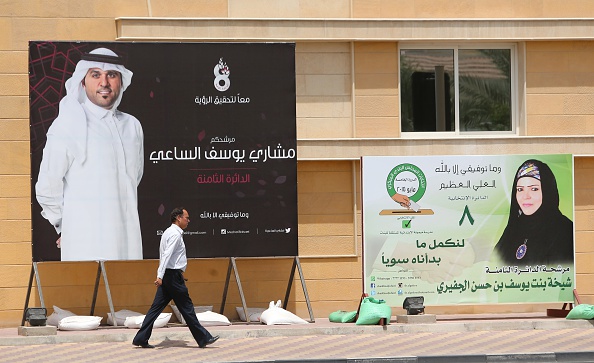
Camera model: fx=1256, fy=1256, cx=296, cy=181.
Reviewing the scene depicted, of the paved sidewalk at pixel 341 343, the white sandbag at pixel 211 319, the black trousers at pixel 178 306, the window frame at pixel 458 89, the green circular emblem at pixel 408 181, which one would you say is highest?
the window frame at pixel 458 89

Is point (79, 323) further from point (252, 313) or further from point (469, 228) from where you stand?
point (469, 228)

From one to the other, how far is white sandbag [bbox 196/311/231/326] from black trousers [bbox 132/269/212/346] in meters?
2.07

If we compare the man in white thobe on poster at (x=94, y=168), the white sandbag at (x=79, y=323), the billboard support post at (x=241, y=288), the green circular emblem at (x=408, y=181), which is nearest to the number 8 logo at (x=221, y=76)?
the man in white thobe on poster at (x=94, y=168)

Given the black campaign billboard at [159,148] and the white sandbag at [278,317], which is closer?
the black campaign billboard at [159,148]

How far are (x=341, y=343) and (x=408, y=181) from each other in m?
3.03

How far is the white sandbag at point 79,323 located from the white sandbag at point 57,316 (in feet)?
1.20

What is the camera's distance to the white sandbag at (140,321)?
17.0 m

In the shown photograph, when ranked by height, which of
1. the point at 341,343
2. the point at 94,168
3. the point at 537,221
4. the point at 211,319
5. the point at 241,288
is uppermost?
the point at 94,168

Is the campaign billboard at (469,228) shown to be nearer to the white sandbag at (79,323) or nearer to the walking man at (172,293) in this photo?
the walking man at (172,293)

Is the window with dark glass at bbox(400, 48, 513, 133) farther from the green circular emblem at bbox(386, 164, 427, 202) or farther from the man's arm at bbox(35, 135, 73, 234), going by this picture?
the man's arm at bbox(35, 135, 73, 234)

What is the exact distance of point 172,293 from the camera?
15.3 metres

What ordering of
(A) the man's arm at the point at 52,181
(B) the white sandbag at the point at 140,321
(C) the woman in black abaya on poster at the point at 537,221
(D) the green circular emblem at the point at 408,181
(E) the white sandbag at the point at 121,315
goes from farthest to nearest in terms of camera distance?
(C) the woman in black abaya on poster at the point at 537,221 → (D) the green circular emblem at the point at 408,181 → (E) the white sandbag at the point at 121,315 → (A) the man's arm at the point at 52,181 → (B) the white sandbag at the point at 140,321

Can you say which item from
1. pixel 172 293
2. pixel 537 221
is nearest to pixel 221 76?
pixel 172 293

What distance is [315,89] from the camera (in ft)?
61.7
